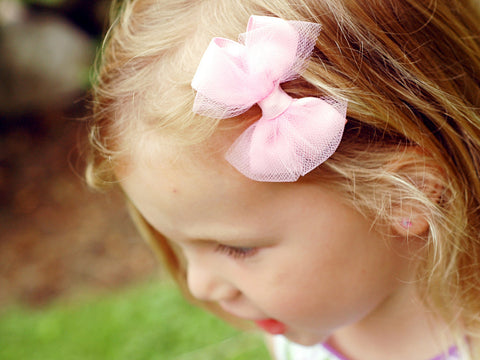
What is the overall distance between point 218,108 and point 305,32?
187mm

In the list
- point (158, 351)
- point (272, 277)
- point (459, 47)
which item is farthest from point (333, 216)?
point (158, 351)

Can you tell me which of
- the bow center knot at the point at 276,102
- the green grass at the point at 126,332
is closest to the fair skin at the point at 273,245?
the bow center knot at the point at 276,102

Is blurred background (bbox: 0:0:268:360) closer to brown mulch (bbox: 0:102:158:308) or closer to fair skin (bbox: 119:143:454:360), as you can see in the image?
brown mulch (bbox: 0:102:158:308)

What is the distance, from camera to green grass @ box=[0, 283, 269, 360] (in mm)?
2676

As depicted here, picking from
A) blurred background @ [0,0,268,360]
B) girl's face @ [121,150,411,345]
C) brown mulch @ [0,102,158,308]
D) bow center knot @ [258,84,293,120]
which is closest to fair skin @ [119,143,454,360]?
girl's face @ [121,150,411,345]

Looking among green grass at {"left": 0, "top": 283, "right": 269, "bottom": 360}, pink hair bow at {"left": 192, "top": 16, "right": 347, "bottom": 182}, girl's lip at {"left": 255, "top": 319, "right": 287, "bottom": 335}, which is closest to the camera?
pink hair bow at {"left": 192, "top": 16, "right": 347, "bottom": 182}

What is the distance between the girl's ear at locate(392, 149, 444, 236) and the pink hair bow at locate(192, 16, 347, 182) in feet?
0.54

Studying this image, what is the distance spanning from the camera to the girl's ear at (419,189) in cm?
108

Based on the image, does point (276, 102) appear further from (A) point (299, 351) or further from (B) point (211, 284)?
(A) point (299, 351)

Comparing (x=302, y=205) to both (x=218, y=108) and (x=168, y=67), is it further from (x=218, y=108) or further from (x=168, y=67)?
(x=168, y=67)

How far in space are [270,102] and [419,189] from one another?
315 mm

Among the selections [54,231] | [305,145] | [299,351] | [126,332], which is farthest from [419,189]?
[54,231]

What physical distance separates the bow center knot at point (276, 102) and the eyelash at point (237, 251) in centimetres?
28

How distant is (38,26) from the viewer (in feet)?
16.6
